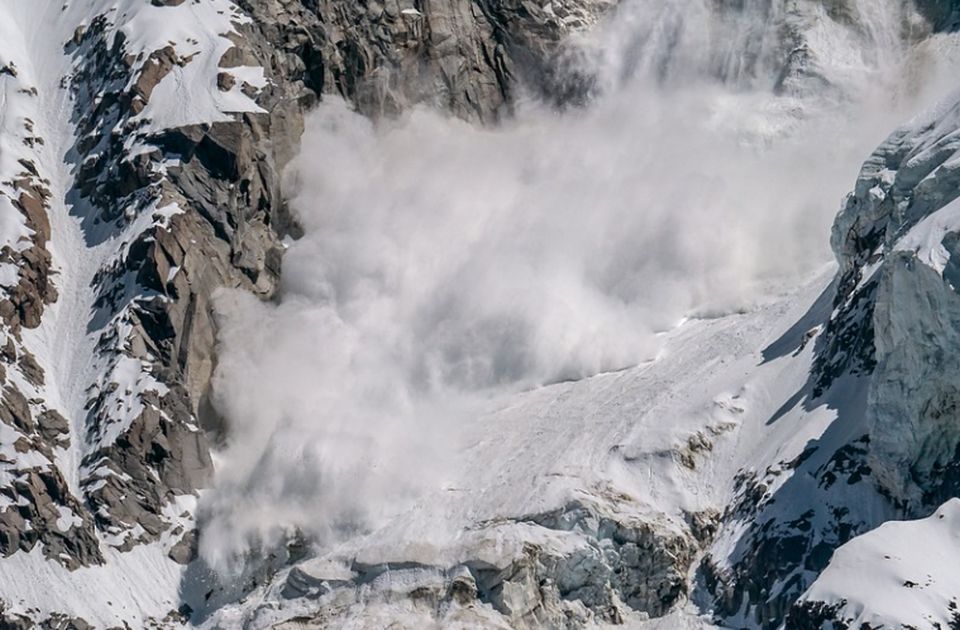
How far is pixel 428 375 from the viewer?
602 feet

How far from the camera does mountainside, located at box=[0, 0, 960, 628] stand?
14650 cm

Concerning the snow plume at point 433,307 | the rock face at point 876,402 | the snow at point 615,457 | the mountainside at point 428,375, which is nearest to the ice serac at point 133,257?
the mountainside at point 428,375

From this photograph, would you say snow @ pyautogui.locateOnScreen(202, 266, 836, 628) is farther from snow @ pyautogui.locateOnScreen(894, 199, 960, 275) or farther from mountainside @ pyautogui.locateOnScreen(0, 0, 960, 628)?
snow @ pyautogui.locateOnScreen(894, 199, 960, 275)

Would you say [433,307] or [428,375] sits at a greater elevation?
[433,307]

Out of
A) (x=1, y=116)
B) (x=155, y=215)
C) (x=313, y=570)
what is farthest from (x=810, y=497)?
(x=1, y=116)

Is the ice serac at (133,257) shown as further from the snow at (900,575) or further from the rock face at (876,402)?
the snow at (900,575)

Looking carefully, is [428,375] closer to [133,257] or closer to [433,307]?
[433,307]

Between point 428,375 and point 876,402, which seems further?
point 428,375

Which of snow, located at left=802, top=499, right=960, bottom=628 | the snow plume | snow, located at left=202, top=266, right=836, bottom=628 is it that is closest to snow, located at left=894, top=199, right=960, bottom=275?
snow, located at left=802, top=499, right=960, bottom=628

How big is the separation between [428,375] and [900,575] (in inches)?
2474

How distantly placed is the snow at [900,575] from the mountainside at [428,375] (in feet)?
0.62

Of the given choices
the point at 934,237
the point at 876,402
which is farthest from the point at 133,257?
the point at 934,237

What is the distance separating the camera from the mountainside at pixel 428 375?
14650cm

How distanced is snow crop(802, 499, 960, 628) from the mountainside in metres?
0.19
